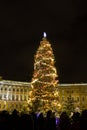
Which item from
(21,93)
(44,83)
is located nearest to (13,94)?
(21,93)

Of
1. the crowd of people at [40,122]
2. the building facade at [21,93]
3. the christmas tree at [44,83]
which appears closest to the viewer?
the crowd of people at [40,122]

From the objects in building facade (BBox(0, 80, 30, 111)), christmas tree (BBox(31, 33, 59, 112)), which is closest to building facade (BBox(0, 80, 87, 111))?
building facade (BBox(0, 80, 30, 111))

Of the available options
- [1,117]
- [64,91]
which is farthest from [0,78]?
[1,117]

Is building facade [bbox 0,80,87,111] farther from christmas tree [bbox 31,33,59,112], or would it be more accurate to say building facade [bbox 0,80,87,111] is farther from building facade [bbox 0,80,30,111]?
christmas tree [bbox 31,33,59,112]

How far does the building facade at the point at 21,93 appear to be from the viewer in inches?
3829

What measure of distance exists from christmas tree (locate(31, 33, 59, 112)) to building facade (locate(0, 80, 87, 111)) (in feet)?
132

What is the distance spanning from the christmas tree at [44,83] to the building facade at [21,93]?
4034 centimetres

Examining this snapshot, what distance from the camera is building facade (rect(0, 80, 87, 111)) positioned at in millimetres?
97250

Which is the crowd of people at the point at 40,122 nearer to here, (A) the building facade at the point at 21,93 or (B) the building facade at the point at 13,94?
(A) the building facade at the point at 21,93

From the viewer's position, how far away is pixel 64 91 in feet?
347

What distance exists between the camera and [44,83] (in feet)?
173

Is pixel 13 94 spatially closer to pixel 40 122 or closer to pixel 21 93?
pixel 21 93

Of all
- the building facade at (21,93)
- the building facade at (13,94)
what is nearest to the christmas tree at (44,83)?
the building facade at (21,93)

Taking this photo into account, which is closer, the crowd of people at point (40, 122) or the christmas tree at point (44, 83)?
the crowd of people at point (40, 122)
